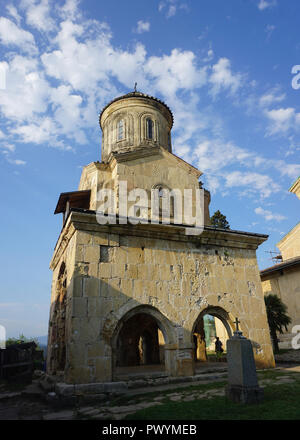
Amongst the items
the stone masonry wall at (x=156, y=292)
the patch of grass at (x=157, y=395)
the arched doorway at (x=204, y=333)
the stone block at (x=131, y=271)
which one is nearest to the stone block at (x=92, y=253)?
the stone masonry wall at (x=156, y=292)

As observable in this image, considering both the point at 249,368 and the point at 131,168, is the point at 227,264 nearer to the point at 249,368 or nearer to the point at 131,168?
the point at 249,368

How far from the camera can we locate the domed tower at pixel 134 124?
616 inches

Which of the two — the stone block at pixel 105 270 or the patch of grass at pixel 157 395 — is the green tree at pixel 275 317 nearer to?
the patch of grass at pixel 157 395

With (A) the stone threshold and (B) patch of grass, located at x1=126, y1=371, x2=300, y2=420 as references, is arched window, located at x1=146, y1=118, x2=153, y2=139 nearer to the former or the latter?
(A) the stone threshold

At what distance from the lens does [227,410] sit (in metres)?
4.28

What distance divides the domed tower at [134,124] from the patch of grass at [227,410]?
12446mm

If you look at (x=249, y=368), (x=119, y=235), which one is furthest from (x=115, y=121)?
(x=249, y=368)

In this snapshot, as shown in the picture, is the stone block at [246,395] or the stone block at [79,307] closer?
the stone block at [246,395]

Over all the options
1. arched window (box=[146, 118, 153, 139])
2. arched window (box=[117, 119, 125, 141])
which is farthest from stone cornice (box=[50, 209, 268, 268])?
arched window (box=[146, 118, 153, 139])

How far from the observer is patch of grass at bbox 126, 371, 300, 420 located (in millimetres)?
3949

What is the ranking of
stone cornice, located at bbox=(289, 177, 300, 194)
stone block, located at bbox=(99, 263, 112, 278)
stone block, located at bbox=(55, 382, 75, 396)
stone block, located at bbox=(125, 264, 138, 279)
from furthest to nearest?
1. stone cornice, located at bbox=(289, 177, 300, 194)
2. stone block, located at bbox=(125, 264, 138, 279)
3. stone block, located at bbox=(99, 263, 112, 278)
4. stone block, located at bbox=(55, 382, 75, 396)

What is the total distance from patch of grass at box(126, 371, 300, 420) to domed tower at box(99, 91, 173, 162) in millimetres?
12446

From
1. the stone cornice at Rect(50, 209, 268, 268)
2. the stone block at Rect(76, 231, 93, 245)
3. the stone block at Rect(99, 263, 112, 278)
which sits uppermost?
the stone cornice at Rect(50, 209, 268, 268)

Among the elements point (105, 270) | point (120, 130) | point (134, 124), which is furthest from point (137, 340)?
point (134, 124)
